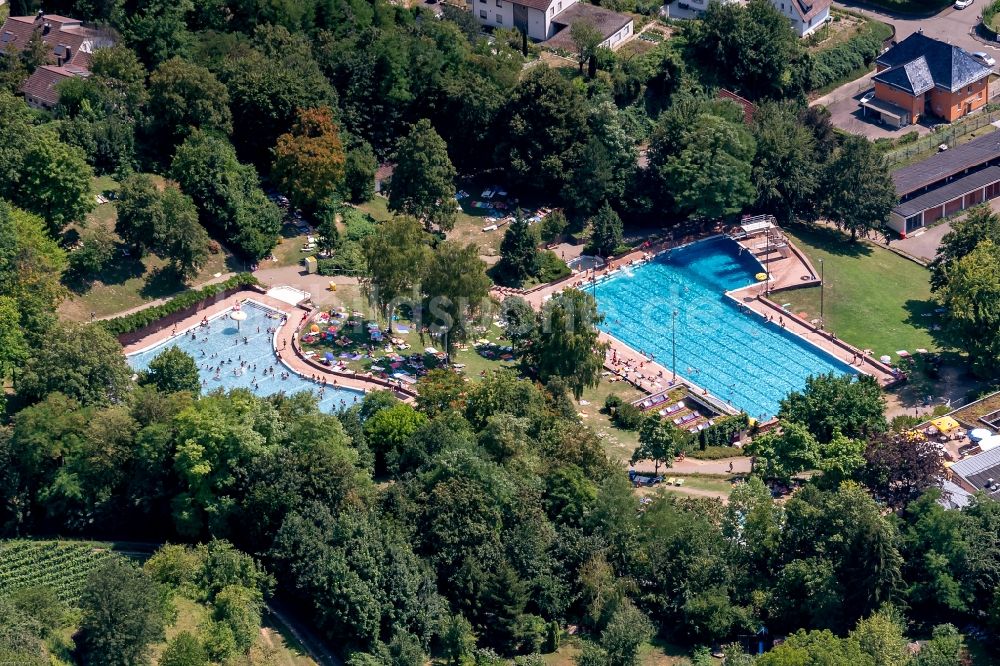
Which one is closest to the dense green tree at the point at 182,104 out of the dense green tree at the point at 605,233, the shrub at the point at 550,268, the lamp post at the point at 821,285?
the shrub at the point at 550,268

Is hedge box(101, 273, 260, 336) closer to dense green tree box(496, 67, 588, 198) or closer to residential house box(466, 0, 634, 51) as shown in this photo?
dense green tree box(496, 67, 588, 198)

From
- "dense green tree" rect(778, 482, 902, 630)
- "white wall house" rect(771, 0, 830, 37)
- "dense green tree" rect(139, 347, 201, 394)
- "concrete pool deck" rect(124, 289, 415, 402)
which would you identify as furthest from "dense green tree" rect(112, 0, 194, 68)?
"dense green tree" rect(778, 482, 902, 630)

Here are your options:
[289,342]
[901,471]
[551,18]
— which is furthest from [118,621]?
[551,18]

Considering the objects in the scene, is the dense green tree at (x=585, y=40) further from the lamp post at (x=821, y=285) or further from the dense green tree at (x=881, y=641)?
the dense green tree at (x=881, y=641)

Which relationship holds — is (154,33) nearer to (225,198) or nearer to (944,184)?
(225,198)

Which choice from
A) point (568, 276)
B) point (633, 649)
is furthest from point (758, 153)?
point (633, 649)

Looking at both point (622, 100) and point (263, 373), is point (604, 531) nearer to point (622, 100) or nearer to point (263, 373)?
point (263, 373)
